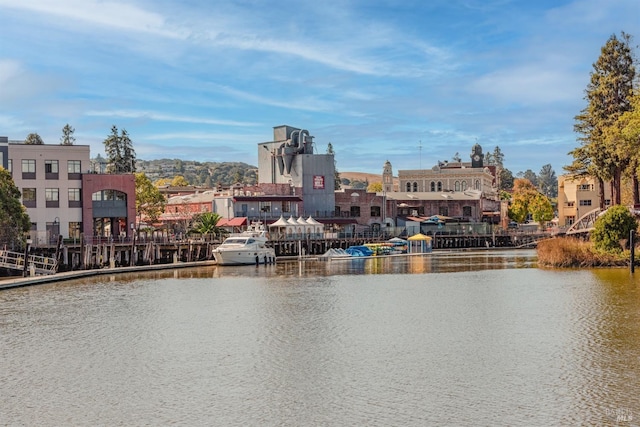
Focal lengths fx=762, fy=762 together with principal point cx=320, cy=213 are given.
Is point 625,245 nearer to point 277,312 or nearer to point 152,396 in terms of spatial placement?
point 277,312

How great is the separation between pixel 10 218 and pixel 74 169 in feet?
70.2

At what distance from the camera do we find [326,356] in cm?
2864

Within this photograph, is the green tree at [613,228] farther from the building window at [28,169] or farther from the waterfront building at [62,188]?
the building window at [28,169]

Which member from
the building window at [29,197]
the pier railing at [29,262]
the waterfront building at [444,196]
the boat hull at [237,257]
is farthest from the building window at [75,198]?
the waterfront building at [444,196]

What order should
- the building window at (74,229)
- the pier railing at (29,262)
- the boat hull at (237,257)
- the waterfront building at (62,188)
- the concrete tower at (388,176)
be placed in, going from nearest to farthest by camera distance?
the pier railing at (29,262), the boat hull at (237,257), the waterfront building at (62,188), the building window at (74,229), the concrete tower at (388,176)

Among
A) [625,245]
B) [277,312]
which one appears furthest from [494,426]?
[625,245]

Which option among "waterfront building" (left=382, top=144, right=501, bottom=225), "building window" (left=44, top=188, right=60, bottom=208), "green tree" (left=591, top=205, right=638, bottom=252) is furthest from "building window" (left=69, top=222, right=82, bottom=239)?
"waterfront building" (left=382, top=144, right=501, bottom=225)

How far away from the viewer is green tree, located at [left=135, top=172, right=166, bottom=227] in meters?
108

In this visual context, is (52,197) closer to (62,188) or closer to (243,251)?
(62,188)

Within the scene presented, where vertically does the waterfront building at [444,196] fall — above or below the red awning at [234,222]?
above

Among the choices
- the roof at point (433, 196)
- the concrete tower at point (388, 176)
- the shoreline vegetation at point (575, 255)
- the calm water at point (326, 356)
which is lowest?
the calm water at point (326, 356)

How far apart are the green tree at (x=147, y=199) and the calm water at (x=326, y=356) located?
56.4 meters

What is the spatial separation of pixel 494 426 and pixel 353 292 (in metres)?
31.4

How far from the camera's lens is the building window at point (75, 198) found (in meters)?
82.8
